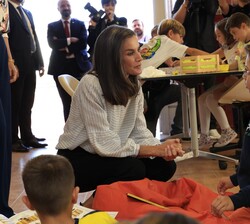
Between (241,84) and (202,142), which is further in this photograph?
Result: (202,142)

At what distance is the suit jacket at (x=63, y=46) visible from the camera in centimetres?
479

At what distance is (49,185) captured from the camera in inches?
49.3

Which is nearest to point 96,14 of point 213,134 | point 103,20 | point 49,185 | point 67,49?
point 103,20

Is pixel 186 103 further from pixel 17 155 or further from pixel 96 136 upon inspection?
pixel 96 136

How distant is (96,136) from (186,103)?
1902 millimetres

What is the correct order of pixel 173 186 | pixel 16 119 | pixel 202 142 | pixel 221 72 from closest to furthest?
pixel 173 186
pixel 221 72
pixel 202 142
pixel 16 119

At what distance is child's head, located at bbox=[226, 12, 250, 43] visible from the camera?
348 cm

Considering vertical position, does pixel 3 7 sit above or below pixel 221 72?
above

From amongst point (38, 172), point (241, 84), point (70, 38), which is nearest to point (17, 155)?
point (70, 38)

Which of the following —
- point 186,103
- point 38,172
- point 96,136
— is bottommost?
point 186,103

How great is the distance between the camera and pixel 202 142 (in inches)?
150

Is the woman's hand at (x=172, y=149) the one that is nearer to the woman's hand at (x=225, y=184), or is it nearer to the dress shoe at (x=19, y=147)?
the woman's hand at (x=225, y=184)

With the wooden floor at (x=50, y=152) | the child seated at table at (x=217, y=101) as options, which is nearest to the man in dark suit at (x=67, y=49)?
the wooden floor at (x=50, y=152)

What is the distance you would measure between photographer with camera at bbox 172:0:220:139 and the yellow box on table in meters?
1.15
